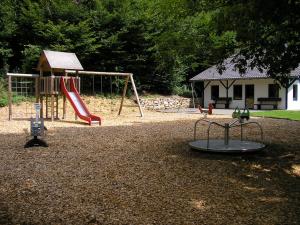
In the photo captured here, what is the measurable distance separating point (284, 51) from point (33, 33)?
23.6 m

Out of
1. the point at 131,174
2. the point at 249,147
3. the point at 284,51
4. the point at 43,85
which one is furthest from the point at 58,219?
the point at 43,85

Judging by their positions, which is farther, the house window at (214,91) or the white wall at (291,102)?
the house window at (214,91)

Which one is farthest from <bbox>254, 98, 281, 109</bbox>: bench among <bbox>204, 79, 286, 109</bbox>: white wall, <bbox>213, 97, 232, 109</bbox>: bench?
<bbox>213, 97, 232, 109</bbox>: bench

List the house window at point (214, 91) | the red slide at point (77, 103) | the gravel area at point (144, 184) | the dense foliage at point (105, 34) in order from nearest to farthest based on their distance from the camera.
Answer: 1. the gravel area at point (144, 184)
2. the red slide at point (77, 103)
3. the dense foliage at point (105, 34)
4. the house window at point (214, 91)

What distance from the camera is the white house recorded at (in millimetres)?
29188

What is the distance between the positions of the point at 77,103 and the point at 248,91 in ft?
62.2

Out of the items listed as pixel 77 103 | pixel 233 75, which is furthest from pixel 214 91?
pixel 77 103

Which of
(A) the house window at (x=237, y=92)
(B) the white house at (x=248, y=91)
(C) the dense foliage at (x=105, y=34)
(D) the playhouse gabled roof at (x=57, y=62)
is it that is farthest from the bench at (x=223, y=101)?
(D) the playhouse gabled roof at (x=57, y=62)

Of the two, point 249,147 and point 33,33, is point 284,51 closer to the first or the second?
point 249,147

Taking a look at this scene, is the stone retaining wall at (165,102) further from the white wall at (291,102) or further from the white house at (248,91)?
the white wall at (291,102)

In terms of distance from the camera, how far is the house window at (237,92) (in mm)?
31969

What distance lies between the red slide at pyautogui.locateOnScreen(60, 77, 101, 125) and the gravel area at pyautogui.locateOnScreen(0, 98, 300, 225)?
5.23 metres

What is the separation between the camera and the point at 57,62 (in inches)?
656

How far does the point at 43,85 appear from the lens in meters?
17.0
